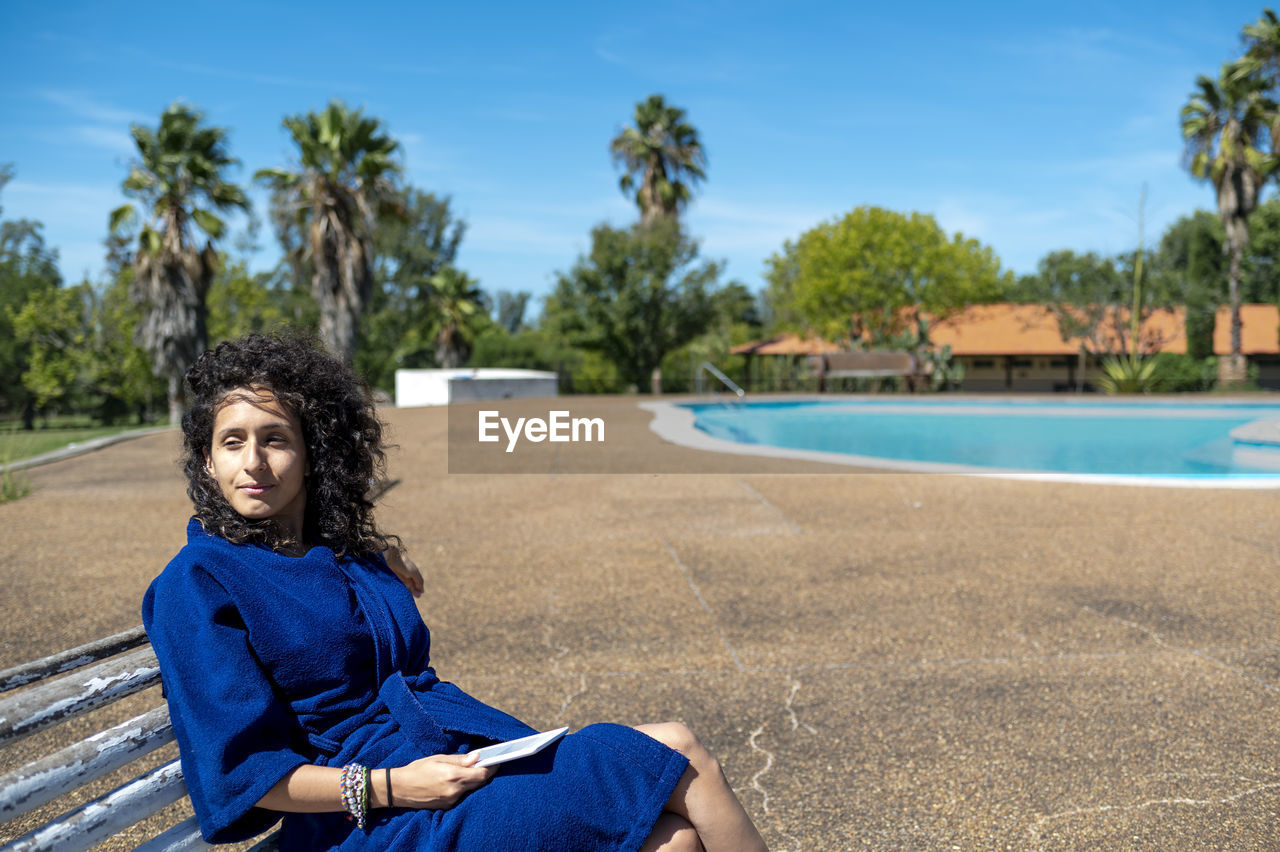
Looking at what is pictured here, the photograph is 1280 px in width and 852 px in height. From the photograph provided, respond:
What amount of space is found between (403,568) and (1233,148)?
36.2 metres

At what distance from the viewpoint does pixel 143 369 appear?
95.8 ft

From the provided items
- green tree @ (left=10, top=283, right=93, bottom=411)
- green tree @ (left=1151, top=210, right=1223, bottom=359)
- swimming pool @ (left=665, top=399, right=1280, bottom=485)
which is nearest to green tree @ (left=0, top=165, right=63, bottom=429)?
green tree @ (left=10, top=283, right=93, bottom=411)

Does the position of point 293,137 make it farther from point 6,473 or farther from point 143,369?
point 6,473

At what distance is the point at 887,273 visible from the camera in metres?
36.9

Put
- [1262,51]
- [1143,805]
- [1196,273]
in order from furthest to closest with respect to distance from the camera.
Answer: [1196,273], [1262,51], [1143,805]

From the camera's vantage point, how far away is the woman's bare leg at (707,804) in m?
1.64

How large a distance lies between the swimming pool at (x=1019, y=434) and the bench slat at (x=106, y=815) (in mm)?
8978

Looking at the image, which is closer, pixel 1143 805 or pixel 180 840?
pixel 180 840

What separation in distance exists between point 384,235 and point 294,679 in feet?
131

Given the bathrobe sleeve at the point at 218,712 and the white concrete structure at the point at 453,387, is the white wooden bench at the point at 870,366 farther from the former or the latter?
the bathrobe sleeve at the point at 218,712

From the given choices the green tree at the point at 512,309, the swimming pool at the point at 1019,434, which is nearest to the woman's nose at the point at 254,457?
the swimming pool at the point at 1019,434

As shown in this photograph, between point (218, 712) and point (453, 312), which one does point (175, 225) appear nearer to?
point (453, 312)

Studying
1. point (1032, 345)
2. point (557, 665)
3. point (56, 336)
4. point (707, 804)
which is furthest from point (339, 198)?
point (1032, 345)

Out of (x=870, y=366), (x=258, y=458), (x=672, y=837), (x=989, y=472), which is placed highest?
(x=870, y=366)
